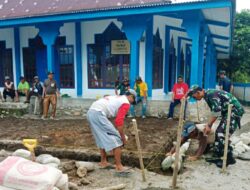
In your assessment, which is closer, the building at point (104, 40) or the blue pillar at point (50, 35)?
the building at point (104, 40)

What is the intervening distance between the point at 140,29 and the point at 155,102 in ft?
7.96

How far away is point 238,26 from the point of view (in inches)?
863

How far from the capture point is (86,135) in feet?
21.3

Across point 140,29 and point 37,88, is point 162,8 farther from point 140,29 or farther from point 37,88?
point 37,88

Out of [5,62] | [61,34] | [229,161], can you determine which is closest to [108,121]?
[229,161]

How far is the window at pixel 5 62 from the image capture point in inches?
481

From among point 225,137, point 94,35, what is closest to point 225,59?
point 94,35

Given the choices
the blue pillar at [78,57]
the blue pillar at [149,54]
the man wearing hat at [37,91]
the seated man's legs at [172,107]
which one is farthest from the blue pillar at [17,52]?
the seated man's legs at [172,107]

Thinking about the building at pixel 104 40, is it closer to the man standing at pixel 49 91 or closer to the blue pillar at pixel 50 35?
the blue pillar at pixel 50 35

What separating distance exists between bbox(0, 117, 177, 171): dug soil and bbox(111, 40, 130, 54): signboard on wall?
2916 mm

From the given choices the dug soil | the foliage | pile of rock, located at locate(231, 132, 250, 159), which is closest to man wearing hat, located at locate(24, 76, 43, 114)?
the dug soil

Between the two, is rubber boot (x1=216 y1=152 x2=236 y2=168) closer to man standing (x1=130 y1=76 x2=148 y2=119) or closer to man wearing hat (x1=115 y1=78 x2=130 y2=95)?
man standing (x1=130 y1=76 x2=148 y2=119)

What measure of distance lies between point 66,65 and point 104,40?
6.53 ft

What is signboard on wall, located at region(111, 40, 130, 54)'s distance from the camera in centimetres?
Result: 1025
